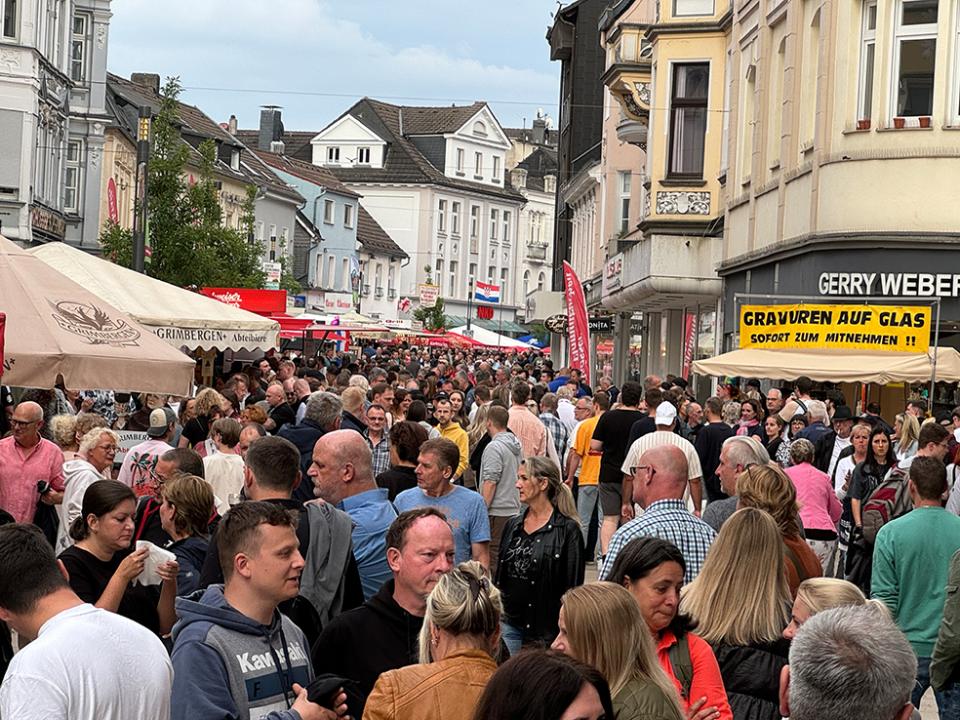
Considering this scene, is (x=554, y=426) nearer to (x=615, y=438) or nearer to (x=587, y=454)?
(x=587, y=454)

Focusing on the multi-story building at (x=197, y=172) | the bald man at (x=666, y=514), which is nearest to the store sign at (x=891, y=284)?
the bald man at (x=666, y=514)

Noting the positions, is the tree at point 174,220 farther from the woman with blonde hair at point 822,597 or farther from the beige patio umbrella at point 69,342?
the woman with blonde hair at point 822,597

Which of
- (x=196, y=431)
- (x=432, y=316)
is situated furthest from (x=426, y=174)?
(x=196, y=431)

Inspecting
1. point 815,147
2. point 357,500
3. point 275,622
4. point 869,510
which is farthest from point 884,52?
point 275,622

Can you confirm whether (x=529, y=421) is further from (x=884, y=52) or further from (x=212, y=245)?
(x=212, y=245)

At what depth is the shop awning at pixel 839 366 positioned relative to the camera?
55.5ft

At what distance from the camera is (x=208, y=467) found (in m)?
11.0

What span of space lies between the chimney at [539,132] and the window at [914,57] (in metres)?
124

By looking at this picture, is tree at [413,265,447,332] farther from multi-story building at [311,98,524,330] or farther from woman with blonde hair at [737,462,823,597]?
woman with blonde hair at [737,462,823,597]

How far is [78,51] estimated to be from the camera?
50.8 m

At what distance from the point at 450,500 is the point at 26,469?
314cm

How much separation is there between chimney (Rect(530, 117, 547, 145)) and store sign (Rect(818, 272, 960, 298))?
12348cm

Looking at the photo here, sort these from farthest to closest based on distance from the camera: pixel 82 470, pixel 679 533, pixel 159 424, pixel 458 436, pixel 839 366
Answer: pixel 839 366, pixel 458 436, pixel 159 424, pixel 82 470, pixel 679 533

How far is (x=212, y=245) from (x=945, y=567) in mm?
31735
